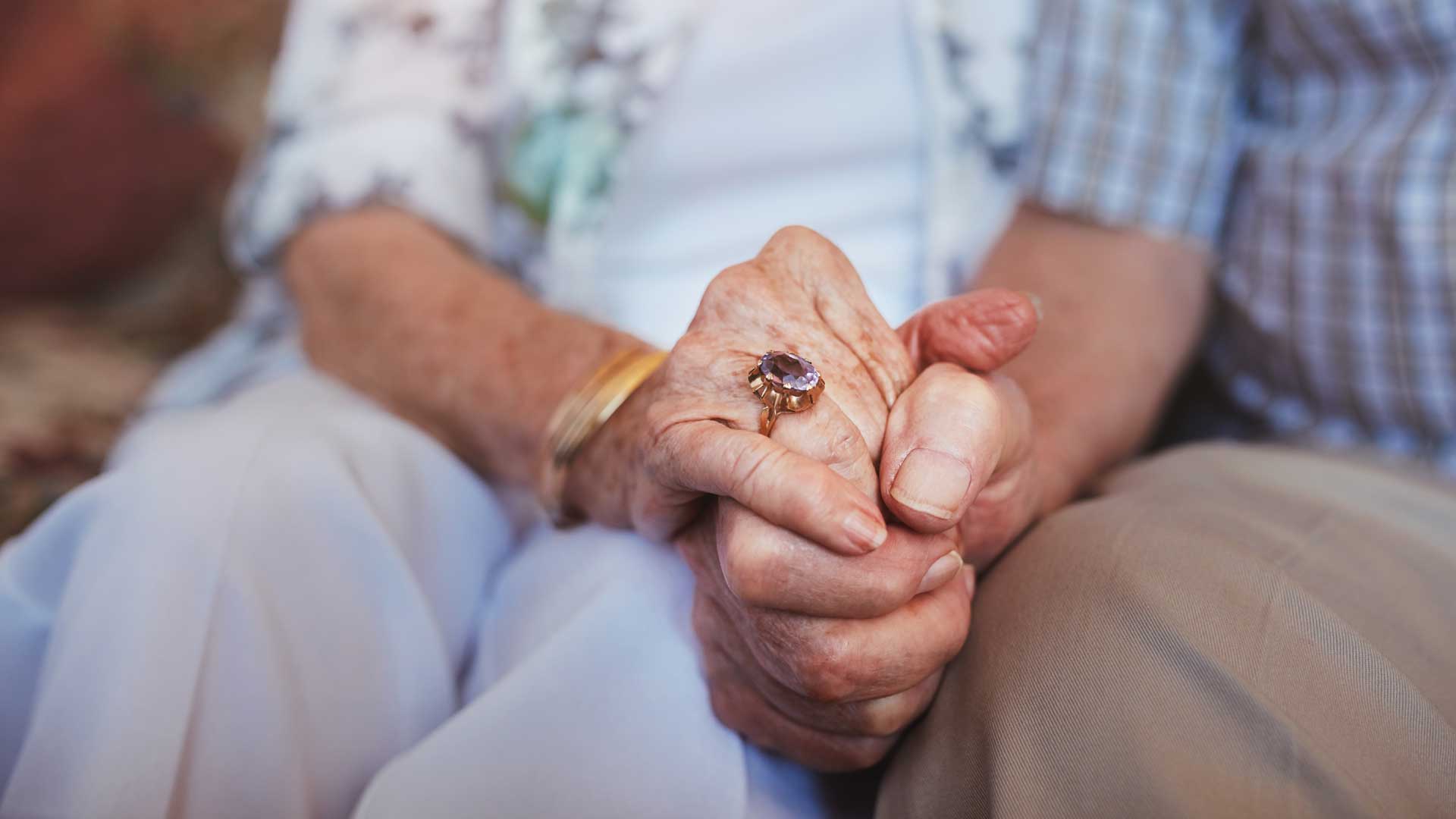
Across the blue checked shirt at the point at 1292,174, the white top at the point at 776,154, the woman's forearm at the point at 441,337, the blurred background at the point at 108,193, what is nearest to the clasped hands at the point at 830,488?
the woman's forearm at the point at 441,337

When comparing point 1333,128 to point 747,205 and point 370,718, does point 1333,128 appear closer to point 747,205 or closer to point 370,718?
point 747,205

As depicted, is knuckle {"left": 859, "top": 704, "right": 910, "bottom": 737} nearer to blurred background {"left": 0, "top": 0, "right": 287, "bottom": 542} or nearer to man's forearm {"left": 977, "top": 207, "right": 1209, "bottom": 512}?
man's forearm {"left": 977, "top": 207, "right": 1209, "bottom": 512}

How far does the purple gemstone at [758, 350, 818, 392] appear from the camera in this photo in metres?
0.43

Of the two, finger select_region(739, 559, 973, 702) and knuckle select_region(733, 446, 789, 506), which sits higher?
knuckle select_region(733, 446, 789, 506)

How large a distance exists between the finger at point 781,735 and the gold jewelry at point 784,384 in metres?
0.17

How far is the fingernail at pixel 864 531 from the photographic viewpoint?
1.28ft

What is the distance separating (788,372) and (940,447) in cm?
8

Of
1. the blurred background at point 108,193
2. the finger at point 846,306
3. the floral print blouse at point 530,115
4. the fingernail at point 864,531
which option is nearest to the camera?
the fingernail at point 864,531

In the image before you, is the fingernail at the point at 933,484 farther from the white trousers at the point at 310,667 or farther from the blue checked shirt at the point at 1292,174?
the blue checked shirt at the point at 1292,174

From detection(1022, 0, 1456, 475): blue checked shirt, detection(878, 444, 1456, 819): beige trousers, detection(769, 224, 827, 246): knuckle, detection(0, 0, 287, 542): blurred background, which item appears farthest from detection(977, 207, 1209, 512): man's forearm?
detection(0, 0, 287, 542): blurred background

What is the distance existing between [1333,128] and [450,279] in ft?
2.31

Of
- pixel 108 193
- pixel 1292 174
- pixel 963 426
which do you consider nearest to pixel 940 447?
pixel 963 426

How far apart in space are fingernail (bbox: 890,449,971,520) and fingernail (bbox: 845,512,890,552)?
4cm

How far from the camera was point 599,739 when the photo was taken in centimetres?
52
